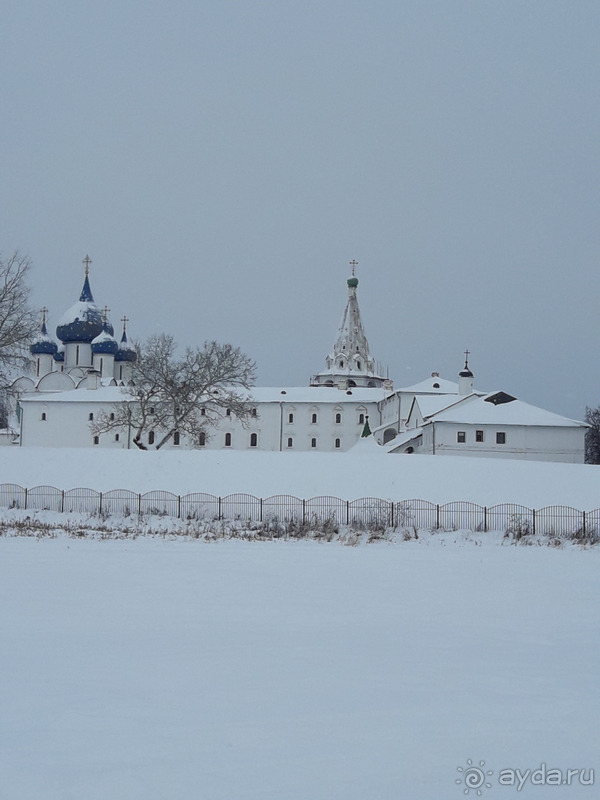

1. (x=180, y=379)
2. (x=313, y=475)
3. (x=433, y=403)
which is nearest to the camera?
(x=313, y=475)

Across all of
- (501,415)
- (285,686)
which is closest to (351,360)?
(501,415)

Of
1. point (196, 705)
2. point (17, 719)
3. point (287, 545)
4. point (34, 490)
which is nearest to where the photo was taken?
point (17, 719)

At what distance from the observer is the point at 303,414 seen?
69500 mm

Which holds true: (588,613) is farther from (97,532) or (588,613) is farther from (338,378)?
(338,378)

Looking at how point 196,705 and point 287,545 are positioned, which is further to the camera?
point 287,545

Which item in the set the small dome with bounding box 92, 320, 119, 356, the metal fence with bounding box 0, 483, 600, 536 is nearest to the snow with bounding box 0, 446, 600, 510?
the metal fence with bounding box 0, 483, 600, 536

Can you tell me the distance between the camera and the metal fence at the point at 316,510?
24.2 m

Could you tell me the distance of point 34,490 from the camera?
2847cm

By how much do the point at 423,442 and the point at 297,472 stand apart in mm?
24034

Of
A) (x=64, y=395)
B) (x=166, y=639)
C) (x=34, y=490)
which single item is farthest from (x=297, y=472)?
(x=64, y=395)

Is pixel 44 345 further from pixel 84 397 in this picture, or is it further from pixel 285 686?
pixel 285 686

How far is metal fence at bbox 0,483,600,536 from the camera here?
79.6ft

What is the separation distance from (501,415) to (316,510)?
89.8 feet

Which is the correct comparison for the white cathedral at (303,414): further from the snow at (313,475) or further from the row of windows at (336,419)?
the snow at (313,475)
